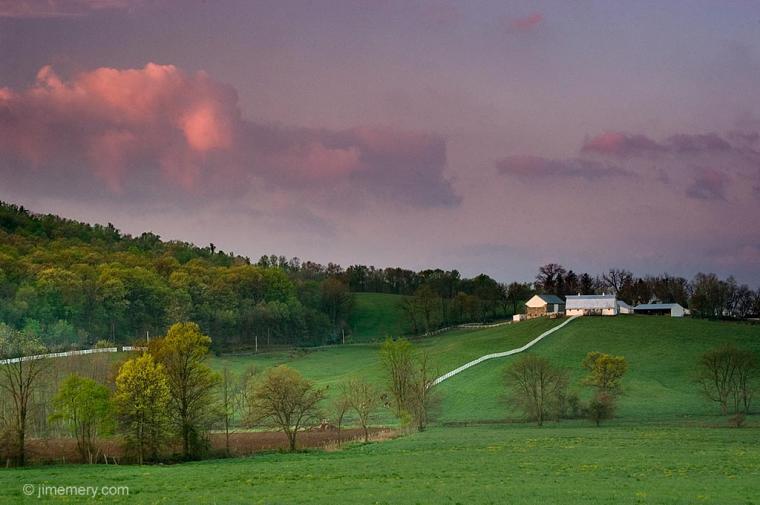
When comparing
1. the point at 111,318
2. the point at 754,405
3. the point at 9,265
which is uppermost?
the point at 9,265

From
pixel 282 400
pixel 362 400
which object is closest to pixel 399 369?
pixel 362 400

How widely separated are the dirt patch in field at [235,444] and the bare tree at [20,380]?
4.05 feet

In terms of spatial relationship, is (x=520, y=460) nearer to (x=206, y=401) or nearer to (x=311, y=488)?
(x=311, y=488)

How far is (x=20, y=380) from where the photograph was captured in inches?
2072

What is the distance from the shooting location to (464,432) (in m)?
60.6

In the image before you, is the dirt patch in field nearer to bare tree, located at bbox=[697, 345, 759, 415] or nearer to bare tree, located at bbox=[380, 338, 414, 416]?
bare tree, located at bbox=[380, 338, 414, 416]

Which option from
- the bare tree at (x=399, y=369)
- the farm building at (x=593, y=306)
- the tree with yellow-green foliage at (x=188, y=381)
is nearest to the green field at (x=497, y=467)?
the bare tree at (x=399, y=369)

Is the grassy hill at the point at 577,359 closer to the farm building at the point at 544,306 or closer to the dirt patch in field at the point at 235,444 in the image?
the dirt patch in field at the point at 235,444

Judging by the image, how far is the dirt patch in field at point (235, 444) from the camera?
1994 inches

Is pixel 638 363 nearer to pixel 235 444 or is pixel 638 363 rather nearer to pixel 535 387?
pixel 535 387

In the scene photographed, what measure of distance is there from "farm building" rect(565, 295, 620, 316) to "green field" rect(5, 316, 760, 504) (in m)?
57.1

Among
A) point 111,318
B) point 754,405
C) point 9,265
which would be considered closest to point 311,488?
point 754,405

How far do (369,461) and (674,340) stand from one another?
270 feet

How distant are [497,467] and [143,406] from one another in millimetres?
26606
